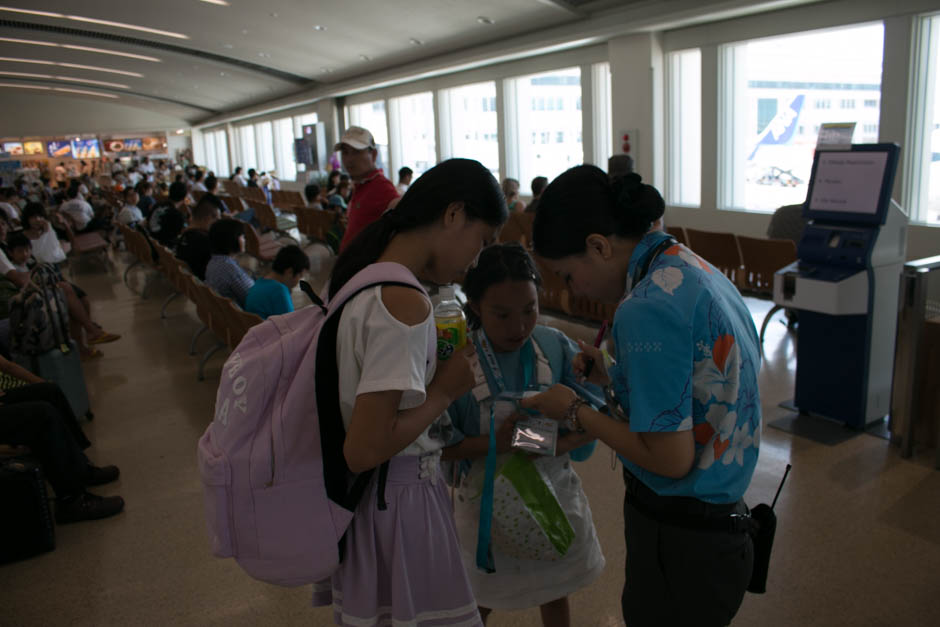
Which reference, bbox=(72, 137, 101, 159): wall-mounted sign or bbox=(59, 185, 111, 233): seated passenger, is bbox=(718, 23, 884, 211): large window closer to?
bbox=(59, 185, 111, 233): seated passenger

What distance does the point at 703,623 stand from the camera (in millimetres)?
1289

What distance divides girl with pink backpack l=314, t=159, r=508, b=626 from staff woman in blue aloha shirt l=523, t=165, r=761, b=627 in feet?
0.58

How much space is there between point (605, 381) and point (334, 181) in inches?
540

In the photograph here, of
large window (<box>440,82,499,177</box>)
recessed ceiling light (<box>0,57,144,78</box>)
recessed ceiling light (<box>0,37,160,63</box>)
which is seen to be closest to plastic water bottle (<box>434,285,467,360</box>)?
large window (<box>440,82,499,177</box>)

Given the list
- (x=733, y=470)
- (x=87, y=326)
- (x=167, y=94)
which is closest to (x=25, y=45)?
(x=167, y=94)

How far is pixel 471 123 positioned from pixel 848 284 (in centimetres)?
1245

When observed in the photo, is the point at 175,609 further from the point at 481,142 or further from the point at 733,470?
the point at 481,142

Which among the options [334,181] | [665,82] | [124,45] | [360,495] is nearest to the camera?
[360,495]

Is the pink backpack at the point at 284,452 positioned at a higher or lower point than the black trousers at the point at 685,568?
higher

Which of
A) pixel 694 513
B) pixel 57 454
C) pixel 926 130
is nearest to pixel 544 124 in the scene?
pixel 926 130

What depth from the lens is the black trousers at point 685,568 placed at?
1.25 metres

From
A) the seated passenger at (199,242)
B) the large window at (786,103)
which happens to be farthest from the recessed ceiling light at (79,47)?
the large window at (786,103)

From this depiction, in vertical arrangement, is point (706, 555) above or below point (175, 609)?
above

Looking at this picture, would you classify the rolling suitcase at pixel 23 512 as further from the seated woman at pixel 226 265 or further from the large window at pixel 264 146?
the large window at pixel 264 146
